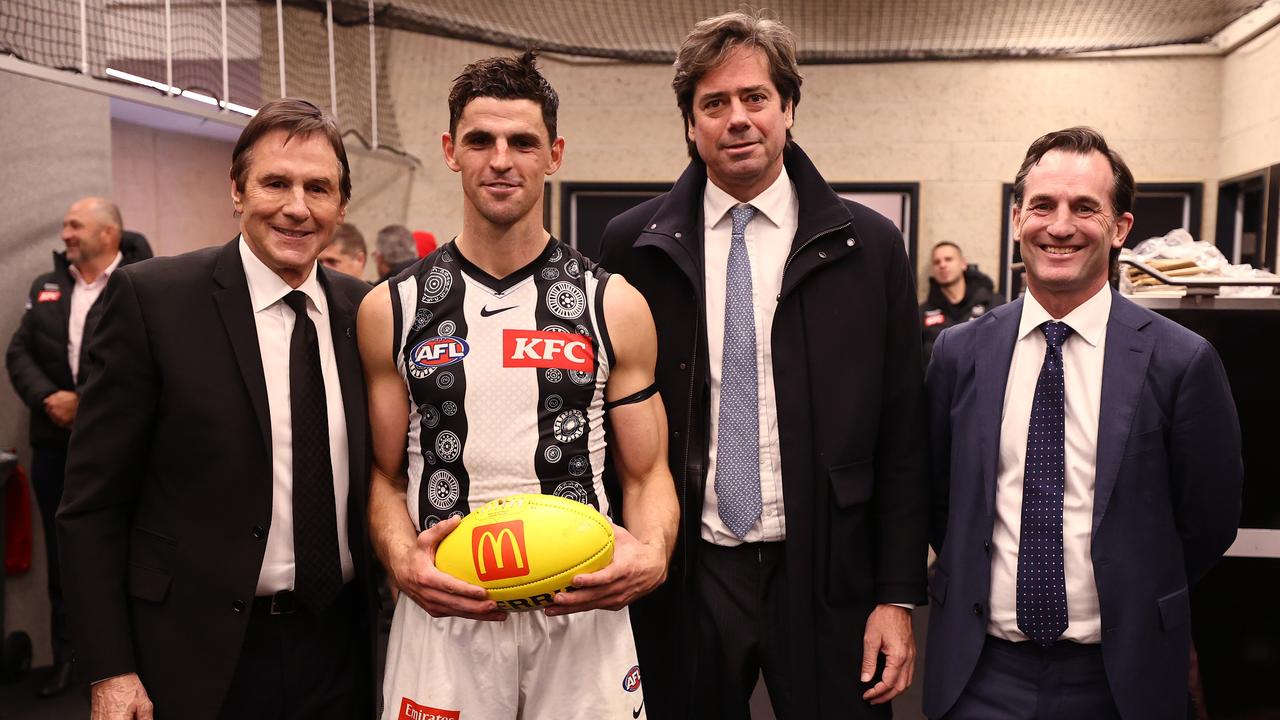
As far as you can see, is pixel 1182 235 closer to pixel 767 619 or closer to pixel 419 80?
pixel 767 619

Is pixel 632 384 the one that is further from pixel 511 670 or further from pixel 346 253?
pixel 346 253

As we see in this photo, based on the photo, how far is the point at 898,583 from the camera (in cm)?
175

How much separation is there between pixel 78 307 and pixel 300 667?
289cm

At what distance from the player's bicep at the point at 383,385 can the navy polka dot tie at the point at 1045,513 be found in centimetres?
113

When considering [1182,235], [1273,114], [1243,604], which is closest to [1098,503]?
[1243,604]

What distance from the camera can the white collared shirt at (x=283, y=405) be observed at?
5.19 ft

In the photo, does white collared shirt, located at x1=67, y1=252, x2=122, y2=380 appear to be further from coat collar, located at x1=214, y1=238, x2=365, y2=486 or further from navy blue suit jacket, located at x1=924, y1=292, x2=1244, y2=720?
navy blue suit jacket, located at x1=924, y1=292, x2=1244, y2=720

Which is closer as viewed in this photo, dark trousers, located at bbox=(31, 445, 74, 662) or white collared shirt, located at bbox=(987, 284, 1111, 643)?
white collared shirt, located at bbox=(987, 284, 1111, 643)

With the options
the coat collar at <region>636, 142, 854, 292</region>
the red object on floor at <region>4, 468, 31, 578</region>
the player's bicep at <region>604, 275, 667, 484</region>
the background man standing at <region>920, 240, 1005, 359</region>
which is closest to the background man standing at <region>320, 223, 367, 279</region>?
the red object on floor at <region>4, 468, 31, 578</region>

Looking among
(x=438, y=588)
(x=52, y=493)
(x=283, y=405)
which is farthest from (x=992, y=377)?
(x=52, y=493)

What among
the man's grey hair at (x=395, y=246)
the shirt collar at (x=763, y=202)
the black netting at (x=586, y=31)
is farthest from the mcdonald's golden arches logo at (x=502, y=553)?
the black netting at (x=586, y=31)

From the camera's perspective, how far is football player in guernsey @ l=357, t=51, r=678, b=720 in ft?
5.09

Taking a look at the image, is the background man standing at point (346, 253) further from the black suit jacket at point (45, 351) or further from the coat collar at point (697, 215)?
the coat collar at point (697, 215)

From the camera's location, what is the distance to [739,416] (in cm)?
178
